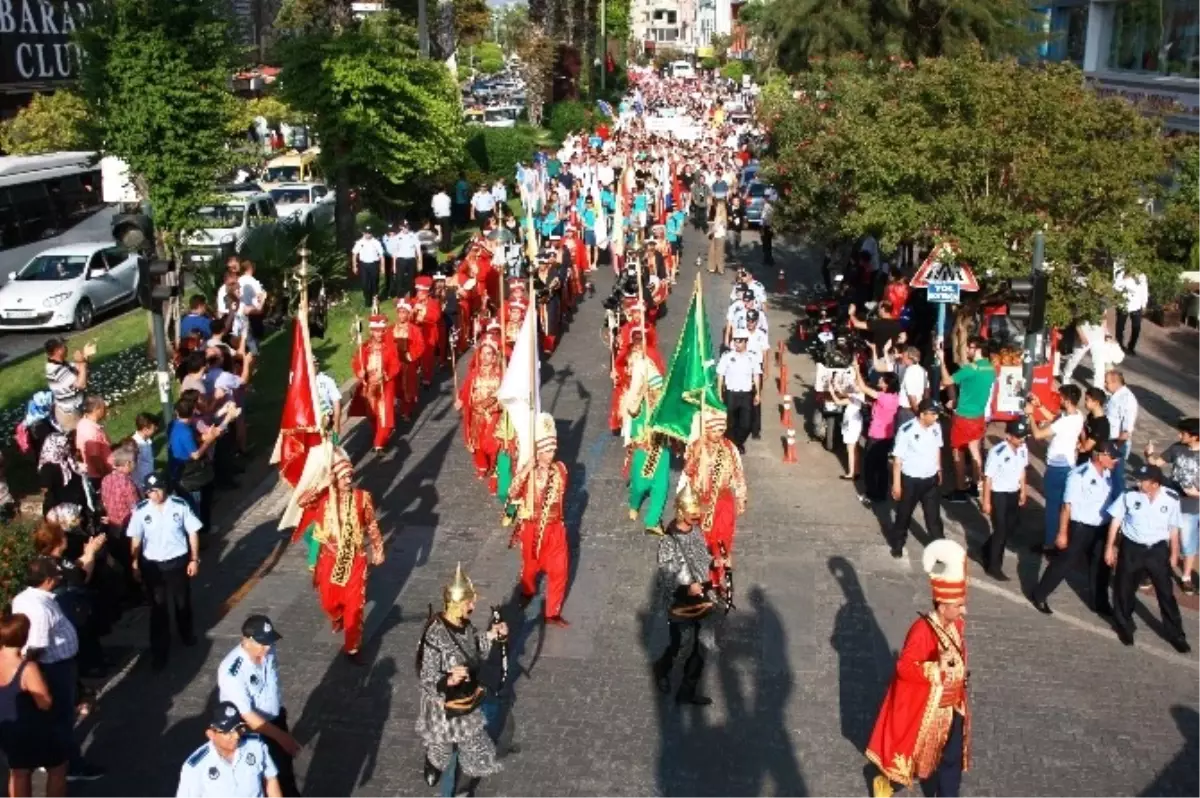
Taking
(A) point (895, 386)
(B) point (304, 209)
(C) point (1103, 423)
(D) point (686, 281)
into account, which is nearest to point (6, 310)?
(B) point (304, 209)

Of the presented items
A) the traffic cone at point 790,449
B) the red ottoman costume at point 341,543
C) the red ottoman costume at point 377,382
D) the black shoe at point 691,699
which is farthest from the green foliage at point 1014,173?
the red ottoman costume at point 341,543

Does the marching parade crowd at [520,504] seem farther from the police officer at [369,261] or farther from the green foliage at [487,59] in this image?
the green foliage at [487,59]

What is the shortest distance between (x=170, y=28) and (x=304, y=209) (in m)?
11.6

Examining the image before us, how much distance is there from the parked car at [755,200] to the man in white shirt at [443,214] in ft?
25.7

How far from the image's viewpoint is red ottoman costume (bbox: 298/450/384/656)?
9.70 metres

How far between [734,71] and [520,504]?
288ft

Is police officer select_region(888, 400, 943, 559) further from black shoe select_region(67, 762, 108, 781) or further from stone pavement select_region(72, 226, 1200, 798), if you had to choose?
black shoe select_region(67, 762, 108, 781)

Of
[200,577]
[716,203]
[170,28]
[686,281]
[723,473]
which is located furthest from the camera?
[716,203]

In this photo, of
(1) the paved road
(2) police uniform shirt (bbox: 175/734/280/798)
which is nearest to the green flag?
(2) police uniform shirt (bbox: 175/734/280/798)

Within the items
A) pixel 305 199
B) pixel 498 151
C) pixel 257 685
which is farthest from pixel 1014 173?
pixel 498 151

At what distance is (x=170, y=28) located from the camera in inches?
709

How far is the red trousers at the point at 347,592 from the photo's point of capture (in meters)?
9.72

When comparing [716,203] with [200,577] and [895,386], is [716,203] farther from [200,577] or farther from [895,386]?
[200,577]

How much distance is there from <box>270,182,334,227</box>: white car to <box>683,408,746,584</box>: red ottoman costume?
20082mm
